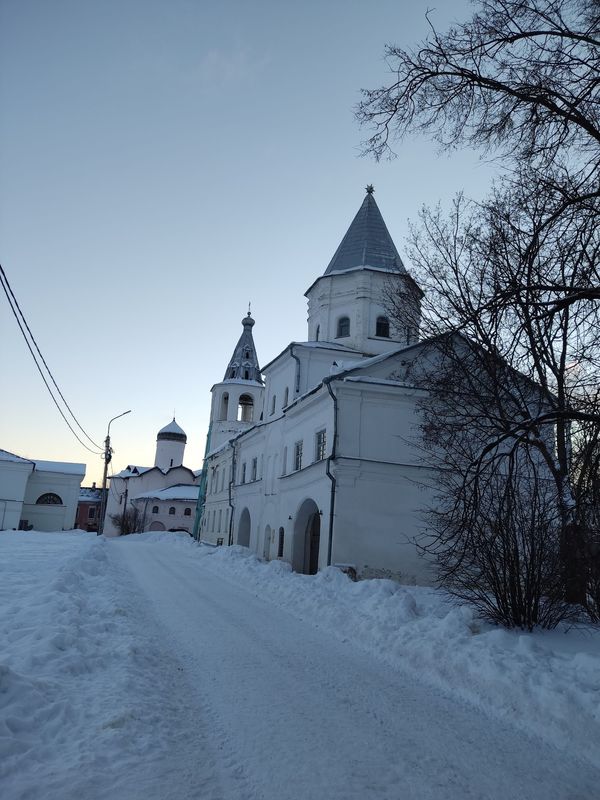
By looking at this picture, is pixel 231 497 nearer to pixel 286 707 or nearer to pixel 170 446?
pixel 286 707

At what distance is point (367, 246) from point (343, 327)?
185 inches

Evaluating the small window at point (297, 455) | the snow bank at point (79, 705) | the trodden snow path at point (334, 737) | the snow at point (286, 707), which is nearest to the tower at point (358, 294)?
the small window at point (297, 455)

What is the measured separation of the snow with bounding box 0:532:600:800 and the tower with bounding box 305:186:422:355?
17.8 m

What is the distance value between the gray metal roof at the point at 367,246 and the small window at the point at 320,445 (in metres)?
10.5

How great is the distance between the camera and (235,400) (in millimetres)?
47531

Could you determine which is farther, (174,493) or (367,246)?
(174,493)

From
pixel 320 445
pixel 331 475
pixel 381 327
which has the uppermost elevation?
pixel 381 327

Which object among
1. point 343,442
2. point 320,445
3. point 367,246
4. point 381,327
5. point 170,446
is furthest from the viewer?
point 170,446

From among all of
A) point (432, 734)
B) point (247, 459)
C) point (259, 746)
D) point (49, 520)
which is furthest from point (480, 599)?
point (49, 520)

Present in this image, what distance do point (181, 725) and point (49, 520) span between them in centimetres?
5220

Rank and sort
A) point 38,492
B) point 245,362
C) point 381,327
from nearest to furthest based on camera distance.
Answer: point 381,327 → point 245,362 → point 38,492

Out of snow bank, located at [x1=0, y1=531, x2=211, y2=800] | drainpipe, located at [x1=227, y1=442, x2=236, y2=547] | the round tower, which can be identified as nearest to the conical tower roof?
drainpipe, located at [x1=227, y1=442, x2=236, y2=547]

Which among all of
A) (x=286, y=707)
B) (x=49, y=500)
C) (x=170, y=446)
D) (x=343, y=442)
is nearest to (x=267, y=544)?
(x=343, y=442)

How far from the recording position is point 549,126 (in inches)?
221
